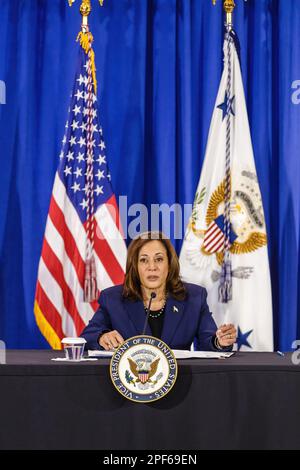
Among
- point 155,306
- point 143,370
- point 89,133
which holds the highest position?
point 89,133

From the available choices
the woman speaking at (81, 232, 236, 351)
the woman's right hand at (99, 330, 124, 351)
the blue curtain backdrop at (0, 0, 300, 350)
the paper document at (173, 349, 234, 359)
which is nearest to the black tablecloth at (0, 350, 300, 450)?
the paper document at (173, 349, 234, 359)

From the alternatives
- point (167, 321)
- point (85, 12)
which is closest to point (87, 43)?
point (85, 12)

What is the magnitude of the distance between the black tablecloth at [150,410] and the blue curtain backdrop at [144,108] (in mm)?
1854

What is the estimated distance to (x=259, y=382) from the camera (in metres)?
2.54

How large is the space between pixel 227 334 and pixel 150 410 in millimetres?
577

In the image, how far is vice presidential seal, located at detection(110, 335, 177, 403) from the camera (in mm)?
2453

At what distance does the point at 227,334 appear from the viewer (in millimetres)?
2918

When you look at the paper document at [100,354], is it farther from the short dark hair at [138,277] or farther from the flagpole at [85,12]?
the flagpole at [85,12]

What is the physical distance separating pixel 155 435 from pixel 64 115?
2.48 metres

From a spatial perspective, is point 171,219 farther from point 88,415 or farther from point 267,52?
point 88,415

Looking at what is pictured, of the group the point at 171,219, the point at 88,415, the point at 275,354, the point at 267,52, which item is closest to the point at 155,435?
the point at 88,415

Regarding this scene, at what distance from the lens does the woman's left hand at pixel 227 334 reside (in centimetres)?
291

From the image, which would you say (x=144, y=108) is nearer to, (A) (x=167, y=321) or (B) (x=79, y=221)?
(B) (x=79, y=221)

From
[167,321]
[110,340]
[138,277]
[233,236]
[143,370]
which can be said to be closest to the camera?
[143,370]
